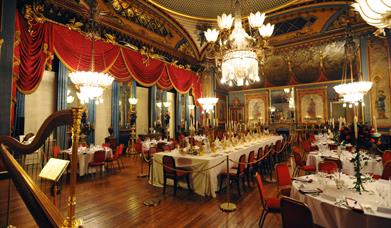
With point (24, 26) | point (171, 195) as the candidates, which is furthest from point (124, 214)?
point (24, 26)

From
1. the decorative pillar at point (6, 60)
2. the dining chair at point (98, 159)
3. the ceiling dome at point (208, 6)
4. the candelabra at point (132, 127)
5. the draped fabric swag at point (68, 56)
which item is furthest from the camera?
the candelabra at point (132, 127)

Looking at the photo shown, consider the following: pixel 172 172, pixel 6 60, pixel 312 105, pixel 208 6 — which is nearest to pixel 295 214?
pixel 172 172

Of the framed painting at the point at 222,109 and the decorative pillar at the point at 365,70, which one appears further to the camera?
the framed painting at the point at 222,109

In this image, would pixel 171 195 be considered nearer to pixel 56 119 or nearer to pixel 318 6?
pixel 56 119

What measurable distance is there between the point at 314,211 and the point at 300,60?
12.8m

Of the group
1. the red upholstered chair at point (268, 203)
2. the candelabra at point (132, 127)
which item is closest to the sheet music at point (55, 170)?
the red upholstered chair at point (268, 203)

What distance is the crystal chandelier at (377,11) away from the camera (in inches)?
→ 84.6

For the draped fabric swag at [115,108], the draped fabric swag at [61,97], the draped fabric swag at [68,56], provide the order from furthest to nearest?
1. the draped fabric swag at [115,108]
2. the draped fabric swag at [61,97]
3. the draped fabric swag at [68,56]

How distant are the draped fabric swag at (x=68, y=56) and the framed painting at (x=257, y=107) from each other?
11819mm

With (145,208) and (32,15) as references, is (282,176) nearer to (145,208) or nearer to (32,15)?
(145,208)

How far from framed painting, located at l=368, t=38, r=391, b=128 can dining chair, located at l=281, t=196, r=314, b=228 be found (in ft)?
31.5

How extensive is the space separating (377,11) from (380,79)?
8688 millimetres

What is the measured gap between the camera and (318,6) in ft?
27.6

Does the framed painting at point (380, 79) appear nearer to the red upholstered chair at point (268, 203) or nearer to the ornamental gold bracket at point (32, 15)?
the red upholstered chair at point (268, 203)
